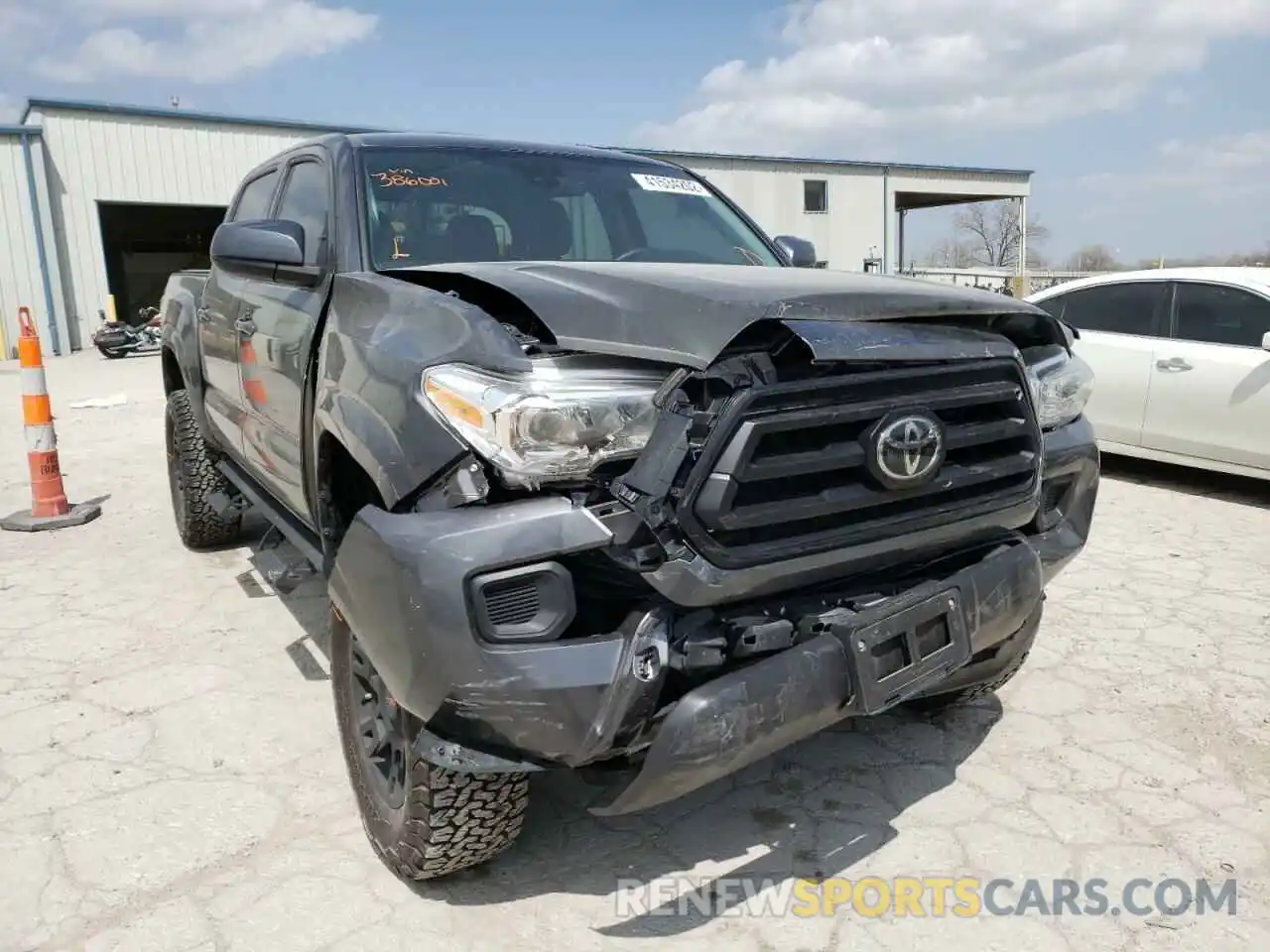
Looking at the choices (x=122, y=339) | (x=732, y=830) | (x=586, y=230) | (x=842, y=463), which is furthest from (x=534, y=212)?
(x=122, y=339)

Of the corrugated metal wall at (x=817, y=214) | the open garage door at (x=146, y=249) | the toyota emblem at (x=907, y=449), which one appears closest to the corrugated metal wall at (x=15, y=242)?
the open garage door at (x=146, y=249)

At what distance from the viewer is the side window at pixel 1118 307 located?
654 cm

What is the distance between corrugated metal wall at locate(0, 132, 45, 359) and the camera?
1839 cm

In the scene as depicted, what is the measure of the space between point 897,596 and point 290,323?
204 cm

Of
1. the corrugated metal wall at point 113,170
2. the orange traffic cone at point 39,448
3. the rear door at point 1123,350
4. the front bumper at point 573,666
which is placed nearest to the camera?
the front bumper at point 573,666

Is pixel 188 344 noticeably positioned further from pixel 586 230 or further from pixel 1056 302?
pixel 1056 302

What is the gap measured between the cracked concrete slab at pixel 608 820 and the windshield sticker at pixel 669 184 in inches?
81.5

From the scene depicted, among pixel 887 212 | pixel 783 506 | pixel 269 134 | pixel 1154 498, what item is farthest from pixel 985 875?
pixel 887 212

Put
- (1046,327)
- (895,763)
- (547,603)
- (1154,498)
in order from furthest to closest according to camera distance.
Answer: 1. (1154,498)
2. (895,763)
3. (1046,327)
4. (547,603)

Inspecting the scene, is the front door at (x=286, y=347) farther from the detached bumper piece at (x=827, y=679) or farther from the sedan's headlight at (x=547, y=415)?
the detached bumper piece at (x=827, y=679)

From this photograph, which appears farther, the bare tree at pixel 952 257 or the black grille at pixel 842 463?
the bare tree at pixel 952 257

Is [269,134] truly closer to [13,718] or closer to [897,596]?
[13,718]

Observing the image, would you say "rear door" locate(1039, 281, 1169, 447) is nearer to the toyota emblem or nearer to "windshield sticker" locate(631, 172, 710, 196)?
"windshield sticker" locate(631, 172, 710, 196)

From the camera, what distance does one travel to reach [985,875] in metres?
2.37
